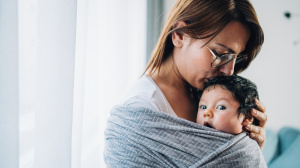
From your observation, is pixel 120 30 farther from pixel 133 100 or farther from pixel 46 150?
pixel 46 150

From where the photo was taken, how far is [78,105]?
3.06ft

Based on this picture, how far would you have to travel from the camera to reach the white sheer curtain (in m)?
0.64

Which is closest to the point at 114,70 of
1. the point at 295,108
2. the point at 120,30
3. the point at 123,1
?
the point at 120,30

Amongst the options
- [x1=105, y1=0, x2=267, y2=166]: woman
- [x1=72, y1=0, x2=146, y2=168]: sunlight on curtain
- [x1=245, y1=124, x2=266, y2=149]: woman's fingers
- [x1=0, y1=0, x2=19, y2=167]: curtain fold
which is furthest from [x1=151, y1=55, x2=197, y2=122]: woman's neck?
[x1=0, y1=0, x2=19, y2=167]: curtain fold

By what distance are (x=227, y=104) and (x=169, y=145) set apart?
0.95 feet

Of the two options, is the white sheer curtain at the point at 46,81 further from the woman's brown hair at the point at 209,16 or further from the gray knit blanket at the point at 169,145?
the woman's brown hair at the point at 209,16

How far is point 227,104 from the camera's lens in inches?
34.3

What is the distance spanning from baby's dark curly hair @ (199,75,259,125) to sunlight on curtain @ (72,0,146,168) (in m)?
0.53

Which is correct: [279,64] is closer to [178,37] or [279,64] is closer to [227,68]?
[227,68]

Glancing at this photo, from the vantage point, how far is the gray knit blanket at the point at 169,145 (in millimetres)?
719

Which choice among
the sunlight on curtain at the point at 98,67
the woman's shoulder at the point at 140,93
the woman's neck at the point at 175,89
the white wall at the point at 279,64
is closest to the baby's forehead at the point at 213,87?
the woman's neck at the point at 175,89

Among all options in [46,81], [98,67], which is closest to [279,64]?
[98,67]

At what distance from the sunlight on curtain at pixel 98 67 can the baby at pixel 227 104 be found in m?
Answer: 0.49

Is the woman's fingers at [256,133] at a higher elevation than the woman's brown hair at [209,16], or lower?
lower
